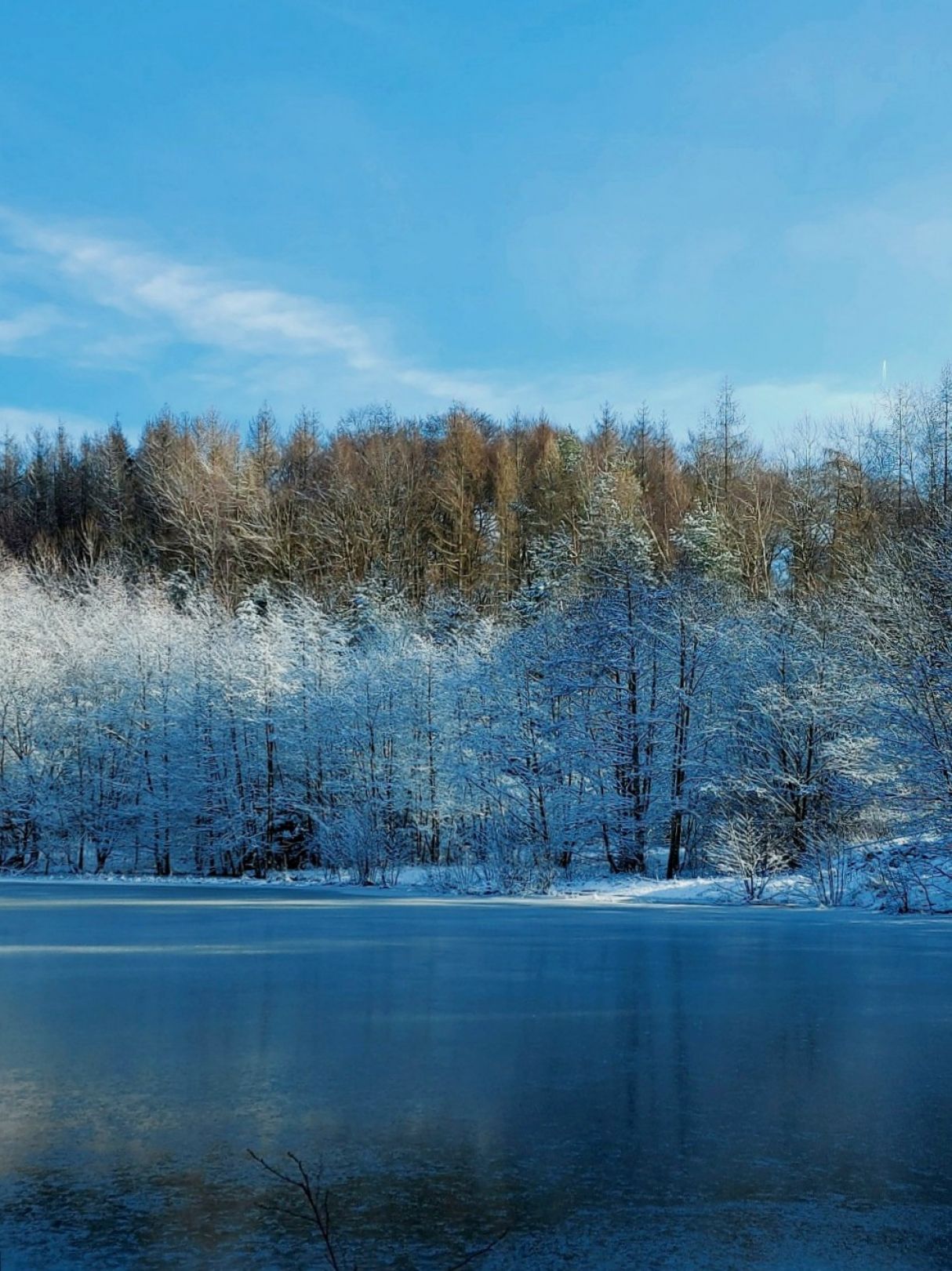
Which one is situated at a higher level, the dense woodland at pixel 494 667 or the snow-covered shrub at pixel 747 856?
the dense woodland at pixel 494 667

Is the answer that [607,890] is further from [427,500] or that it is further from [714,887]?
[427,500]

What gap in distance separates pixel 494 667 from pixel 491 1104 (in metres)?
19.3

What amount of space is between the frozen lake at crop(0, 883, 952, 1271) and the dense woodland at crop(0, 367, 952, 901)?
327 inches

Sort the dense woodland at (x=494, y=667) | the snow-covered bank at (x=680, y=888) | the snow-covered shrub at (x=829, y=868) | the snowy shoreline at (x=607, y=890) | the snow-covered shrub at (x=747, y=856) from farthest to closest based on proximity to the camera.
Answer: the dense woodland at (x=494, y=667) < the snow-covered shrub at (x=747, y=856) < the snow-covered shrub at (x=829, y=868) < the snowy shoreline at (x=607, y=890) < the snow-covered bank at (x=680, y=888)

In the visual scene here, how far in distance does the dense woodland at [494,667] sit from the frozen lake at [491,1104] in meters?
8.30

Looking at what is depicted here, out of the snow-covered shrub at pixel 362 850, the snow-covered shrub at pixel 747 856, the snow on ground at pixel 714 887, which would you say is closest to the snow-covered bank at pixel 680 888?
the snow on ground at pixel 714 887

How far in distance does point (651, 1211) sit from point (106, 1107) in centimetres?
263

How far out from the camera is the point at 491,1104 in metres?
5.22

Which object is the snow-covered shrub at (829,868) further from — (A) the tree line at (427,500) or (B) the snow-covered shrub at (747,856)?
(A) the tree line at (427,500)

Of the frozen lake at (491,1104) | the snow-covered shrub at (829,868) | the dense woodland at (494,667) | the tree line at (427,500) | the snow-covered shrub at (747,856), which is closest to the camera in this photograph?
the frozen lake at (491,1104)

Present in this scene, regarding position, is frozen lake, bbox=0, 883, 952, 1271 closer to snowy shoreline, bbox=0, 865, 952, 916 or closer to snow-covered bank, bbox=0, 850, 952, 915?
snow-covered bank, bbox=0, 850, 952, 915

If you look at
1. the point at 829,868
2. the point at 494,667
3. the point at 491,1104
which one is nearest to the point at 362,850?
the point at 494,667

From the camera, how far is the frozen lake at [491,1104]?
3.61 metres

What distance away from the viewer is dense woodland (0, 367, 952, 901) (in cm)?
2050
